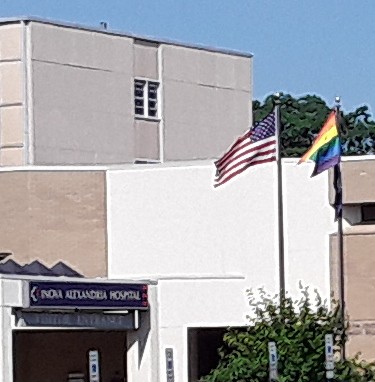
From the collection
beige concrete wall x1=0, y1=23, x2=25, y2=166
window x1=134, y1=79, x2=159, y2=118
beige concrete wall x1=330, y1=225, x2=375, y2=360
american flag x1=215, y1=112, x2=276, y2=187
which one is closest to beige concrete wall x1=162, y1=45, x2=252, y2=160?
window x1=134, y1=79, x2=159, y2=118

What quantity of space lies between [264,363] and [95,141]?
2902 cm

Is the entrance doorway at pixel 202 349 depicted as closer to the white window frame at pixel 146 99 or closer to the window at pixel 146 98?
the white window frame at pixel 146 99

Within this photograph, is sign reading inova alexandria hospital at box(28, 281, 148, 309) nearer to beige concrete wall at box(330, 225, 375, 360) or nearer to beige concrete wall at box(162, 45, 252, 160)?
beige concrete wall at box(330, 225, 375, 360)

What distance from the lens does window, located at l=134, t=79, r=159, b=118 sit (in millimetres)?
64688

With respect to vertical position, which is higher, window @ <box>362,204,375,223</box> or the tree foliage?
the tree foliage

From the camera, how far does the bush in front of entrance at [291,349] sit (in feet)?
114

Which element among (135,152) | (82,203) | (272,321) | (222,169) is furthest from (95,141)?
(272,321)

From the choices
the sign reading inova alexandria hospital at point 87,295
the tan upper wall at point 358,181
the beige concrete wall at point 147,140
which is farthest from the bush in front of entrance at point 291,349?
the beige concrete wall at point 147,140

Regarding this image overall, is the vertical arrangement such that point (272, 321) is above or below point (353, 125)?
below

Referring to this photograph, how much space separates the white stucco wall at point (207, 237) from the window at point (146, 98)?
55.8 ft

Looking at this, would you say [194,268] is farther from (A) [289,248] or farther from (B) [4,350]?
(B) [4,350]

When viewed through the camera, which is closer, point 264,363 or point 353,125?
point 264,363

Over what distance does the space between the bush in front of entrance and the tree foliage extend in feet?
164

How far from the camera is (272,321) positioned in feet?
116
